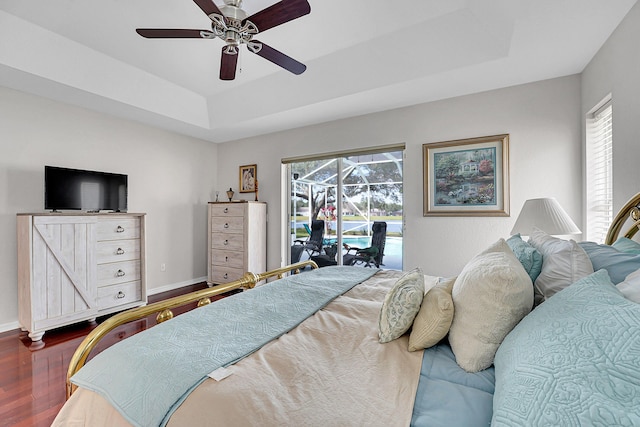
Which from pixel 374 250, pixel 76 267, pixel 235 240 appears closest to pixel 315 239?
pixel 374 250

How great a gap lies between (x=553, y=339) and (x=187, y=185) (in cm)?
486

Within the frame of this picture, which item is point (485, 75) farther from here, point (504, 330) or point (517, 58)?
point (504, 330)

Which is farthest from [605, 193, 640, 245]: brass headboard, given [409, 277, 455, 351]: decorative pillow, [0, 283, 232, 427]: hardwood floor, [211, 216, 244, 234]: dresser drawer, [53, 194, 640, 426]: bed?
[211, 216, 244, 234]: dresser drawer

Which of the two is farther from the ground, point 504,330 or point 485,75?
point 485,75

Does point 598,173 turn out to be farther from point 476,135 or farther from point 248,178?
point 248,178

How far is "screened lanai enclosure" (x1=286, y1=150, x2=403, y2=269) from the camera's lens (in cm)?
363

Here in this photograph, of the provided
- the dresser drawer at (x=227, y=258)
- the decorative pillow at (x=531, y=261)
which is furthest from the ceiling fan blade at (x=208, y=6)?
the dresser drawer at (x=227, y=258)

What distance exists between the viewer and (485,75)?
265 centimetres

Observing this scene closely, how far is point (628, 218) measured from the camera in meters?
1.75

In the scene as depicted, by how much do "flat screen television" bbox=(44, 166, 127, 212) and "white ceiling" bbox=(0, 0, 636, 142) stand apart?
827 mm

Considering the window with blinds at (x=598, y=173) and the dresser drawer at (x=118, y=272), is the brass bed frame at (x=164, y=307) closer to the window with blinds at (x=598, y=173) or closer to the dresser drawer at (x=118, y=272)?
the window with blinds at (x=598, y=173)

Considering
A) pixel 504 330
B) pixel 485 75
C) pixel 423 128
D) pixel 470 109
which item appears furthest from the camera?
pixel 423 128

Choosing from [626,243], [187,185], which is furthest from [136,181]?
[626,243]

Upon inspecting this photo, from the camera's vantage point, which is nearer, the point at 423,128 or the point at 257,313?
the point at 257,313
